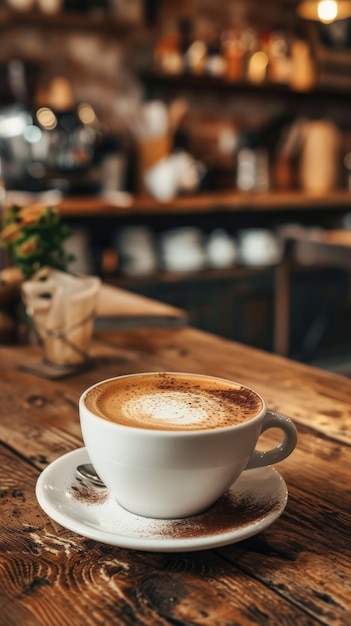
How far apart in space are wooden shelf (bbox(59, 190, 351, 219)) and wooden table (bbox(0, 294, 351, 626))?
252cm

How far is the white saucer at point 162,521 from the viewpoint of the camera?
577 millimetres

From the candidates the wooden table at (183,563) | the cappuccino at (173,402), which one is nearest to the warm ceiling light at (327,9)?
the wooden table at (183,563)

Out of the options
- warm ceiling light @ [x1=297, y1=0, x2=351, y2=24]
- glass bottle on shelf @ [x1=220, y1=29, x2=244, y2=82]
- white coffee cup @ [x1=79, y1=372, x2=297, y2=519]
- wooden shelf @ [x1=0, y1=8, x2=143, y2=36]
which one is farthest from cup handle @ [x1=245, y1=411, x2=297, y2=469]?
glass bottle on shelf @ [x1=220, y1=29, x2=244, y2=82]

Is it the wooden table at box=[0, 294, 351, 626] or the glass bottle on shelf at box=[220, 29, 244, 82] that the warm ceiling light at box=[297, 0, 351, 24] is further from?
the wooden table at box=[0, 294, 351, 626]

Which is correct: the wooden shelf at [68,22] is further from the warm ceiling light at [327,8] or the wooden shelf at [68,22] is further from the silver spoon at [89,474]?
the silver spoon at [89,474]

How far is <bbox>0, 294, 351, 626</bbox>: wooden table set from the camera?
526mm

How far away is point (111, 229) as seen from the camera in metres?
4.00

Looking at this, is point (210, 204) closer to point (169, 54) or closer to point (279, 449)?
point (169, 54)

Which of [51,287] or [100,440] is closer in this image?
[100,440]

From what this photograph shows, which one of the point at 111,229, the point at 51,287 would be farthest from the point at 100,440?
the point at 111,229

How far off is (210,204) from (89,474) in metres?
3.19

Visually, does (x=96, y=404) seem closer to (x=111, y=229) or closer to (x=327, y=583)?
(x=327, y=583)

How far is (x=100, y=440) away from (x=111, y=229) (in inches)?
136

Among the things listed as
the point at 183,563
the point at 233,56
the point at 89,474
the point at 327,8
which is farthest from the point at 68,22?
the point at 183,563
